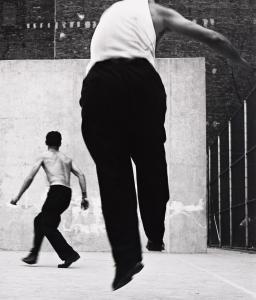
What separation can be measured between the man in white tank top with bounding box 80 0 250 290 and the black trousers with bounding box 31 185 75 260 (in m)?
4.70

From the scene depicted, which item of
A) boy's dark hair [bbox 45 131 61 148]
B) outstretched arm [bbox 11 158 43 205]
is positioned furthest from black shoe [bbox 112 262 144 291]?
boy's dark hair [bbox 45 131 61 148]

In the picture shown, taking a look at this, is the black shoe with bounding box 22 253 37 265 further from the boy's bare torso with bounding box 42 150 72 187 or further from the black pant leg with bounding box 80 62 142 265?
the black pant leg with bounding box 80 62 142 265

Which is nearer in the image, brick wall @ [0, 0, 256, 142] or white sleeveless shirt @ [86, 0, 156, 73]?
white sleeveless shirt @ [86, 0, 156, 73]

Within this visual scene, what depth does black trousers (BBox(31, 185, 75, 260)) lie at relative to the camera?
838cm

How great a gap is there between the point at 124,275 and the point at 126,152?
639mm

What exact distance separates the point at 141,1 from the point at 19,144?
10.8 m

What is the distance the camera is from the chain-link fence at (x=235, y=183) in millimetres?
14164

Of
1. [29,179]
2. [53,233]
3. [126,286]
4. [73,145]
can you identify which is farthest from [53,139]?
[73,145]

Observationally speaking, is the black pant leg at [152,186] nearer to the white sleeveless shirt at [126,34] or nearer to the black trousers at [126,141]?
the black trousers at [126,141]

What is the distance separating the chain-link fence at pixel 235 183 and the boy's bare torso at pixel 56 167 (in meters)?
5.89

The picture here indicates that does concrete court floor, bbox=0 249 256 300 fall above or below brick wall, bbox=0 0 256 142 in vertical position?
below

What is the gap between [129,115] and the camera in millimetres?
3686

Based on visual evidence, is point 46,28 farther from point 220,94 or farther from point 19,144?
point 19,144

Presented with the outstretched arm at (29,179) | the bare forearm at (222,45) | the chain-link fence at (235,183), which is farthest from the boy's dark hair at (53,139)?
the chain-link fence at (235,183)
